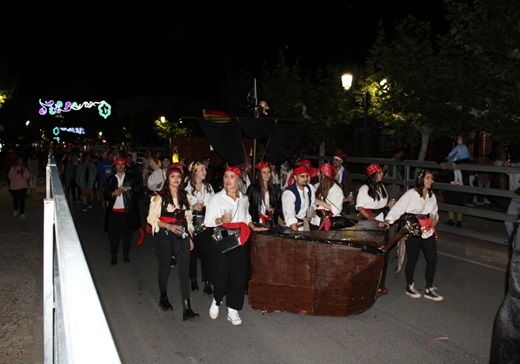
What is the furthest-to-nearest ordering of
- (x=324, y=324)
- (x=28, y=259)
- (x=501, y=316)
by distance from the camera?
(x=28, y=259) < (x=324, y=324) < (x=501, y=316)

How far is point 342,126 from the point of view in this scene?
22.1 meters

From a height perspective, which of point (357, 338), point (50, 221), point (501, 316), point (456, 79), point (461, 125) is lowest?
point (357, 338)

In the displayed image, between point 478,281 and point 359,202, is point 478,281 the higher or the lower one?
the lower one

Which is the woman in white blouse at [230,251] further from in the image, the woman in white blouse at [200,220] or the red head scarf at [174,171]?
the red head scarf at [174,171]

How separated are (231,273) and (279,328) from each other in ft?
2.73

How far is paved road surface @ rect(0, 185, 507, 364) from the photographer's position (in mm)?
4562

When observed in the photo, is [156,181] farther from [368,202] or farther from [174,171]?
[368,202]

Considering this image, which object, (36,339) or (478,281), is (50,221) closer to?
(36,339)

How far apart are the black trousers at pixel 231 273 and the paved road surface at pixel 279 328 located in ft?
1.21

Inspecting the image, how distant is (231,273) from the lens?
5.30 m

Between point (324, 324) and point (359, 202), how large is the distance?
2.47 meters

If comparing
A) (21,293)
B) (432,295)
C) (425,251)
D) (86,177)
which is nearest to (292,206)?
(425,251)

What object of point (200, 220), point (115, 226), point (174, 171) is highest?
point (174, 171)

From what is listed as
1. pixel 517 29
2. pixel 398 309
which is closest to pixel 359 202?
pixel 398 309
